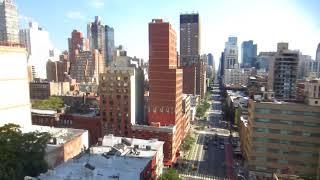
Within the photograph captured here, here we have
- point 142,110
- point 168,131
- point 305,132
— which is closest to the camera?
point 305,132

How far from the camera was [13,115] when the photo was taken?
222ft

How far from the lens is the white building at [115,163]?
4194cm

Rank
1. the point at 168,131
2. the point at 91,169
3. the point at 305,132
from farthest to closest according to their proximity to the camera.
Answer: the point at 168,131, the point at 305,132, the point at 91,169

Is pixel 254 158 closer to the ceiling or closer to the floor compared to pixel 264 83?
closer to the floor

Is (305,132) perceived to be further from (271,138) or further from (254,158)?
(254,158)

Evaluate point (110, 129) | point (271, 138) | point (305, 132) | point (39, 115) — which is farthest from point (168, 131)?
point (39, 115)

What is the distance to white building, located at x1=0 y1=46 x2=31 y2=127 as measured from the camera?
63.9 metres

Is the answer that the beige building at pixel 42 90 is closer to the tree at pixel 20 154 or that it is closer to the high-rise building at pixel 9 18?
the high-rise building at pixel 9 18

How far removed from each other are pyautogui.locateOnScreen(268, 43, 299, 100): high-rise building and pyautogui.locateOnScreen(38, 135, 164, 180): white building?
90.1 m

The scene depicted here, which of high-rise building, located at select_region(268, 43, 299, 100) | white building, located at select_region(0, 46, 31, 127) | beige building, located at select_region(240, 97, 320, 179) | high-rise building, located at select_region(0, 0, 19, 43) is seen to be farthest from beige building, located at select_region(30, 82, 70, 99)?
beige building, located at select_region(240, 97, 320, 179)

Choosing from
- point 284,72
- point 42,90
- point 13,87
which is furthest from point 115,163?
point 42,90

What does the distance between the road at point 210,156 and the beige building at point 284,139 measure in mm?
9804

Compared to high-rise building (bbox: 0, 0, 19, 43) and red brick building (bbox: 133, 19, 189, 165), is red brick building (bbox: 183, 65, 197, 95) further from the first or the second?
high-rise building (bbox: 0, 0, 19, 43)

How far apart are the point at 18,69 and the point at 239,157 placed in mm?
64540
